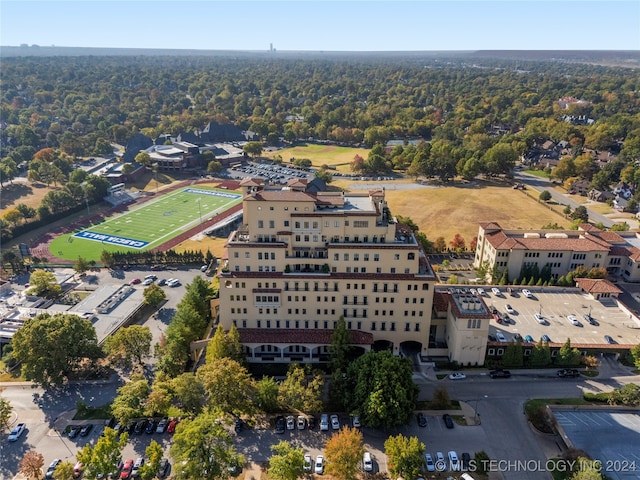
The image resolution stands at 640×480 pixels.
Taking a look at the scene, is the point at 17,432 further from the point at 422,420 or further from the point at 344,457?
the point at 422,420

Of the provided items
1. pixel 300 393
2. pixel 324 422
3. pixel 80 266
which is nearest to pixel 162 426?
pixel 300 393

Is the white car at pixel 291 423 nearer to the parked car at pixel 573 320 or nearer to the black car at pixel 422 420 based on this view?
the black car at pixel 422 420

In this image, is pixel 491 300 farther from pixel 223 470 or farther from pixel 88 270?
pixel 88 270

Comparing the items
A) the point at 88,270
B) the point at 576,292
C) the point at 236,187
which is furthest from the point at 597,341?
the point at 236,187

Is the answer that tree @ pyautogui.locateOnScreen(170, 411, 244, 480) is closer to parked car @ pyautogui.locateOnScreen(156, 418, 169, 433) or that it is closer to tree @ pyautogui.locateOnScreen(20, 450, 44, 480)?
parked car @ pyautogui.locateOnScreen(156, 418, 169, 433)

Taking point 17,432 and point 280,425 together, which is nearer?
point 17,432

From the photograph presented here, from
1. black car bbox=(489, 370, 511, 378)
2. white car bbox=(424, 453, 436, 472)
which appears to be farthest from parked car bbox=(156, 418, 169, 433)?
black car bbox=(489, 370, 511, 378)
